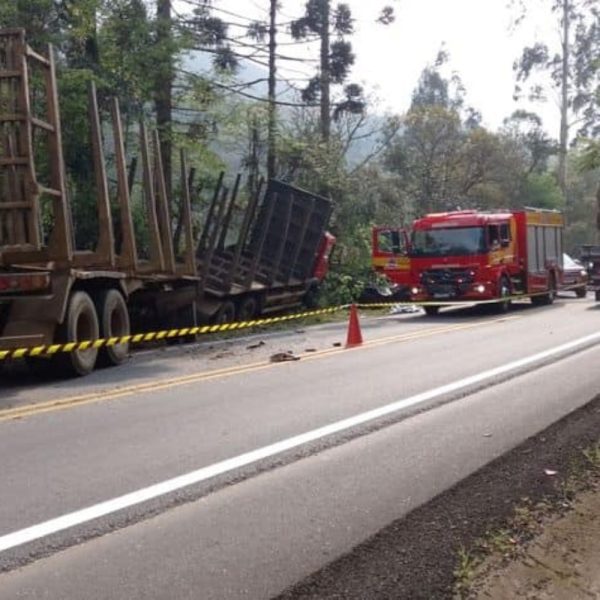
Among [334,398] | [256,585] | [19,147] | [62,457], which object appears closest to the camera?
[256,585]

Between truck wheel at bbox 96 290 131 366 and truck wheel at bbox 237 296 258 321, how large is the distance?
21.7ft

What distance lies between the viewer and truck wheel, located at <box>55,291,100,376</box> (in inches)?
448

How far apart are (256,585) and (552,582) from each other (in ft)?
4.52

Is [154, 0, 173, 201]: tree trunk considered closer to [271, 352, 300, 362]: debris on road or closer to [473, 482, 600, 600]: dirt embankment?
[271, 352, 300, 362]: debris on road

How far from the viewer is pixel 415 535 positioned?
15.8 feet

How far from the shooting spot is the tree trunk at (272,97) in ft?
92.9

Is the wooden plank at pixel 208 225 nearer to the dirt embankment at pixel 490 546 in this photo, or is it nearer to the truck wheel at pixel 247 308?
the truck wheel at pixel 247 308

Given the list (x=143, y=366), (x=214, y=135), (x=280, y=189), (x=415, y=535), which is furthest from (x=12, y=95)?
(x=214, y=135)

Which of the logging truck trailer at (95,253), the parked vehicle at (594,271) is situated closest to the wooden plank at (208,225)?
the logging truck trailer at (95,253)

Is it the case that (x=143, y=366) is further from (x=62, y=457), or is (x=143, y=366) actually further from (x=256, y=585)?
(x=256, y=585)

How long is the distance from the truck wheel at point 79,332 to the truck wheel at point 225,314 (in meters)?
6.46

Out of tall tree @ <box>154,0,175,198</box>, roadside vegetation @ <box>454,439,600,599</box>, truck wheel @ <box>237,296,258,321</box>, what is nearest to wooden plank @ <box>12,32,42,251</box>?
roadside vegetation @ <box>454,439,600,599</box>

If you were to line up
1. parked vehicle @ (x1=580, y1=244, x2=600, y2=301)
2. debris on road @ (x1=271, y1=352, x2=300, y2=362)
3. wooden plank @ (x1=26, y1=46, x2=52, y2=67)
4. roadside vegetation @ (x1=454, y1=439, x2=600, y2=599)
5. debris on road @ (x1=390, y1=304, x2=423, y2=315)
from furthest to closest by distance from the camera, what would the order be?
1. parked vehicle @ (x1=580, y1=244, x2=600, y2=301)
2. debris on road @ (x1=390, y1=304, x2=423, y2=315)
3. debris on road @ (x1=271, y1=352, x2=300, y2=362)
4. wooden plank @ (x1=26, y1=46, x2=52, y2=67)
5. roadside vegetation @ (x1=454, y1=439, x2=600, y2=599)

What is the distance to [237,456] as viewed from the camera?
6.62 meters
